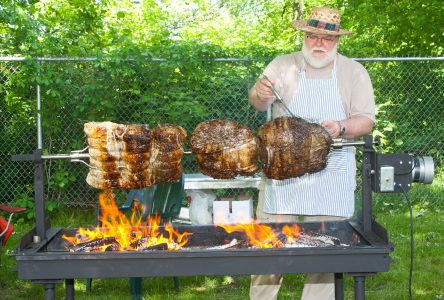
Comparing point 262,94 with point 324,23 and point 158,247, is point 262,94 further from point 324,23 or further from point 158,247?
point 158,247

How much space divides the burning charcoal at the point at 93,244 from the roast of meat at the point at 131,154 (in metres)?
0.27

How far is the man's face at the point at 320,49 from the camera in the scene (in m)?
4.09

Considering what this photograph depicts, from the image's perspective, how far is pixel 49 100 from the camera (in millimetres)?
7488

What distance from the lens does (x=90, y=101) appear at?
7.48 meters

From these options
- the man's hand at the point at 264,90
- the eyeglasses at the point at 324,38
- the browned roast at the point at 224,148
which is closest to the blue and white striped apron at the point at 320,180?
the eyeglasses at the point at 324,38

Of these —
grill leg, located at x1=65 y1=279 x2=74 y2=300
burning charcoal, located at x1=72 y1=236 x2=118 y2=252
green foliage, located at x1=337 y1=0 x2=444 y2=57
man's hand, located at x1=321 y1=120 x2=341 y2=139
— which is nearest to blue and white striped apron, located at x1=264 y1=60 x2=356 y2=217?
man's hand, located at x1=321 y1=120 x2=341 y2=139

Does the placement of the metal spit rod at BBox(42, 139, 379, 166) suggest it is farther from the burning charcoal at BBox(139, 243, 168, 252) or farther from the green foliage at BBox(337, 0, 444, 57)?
the green foliage at BBox(337, 0, 444, 57)

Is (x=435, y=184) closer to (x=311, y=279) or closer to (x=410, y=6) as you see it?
(x=410, y=6)

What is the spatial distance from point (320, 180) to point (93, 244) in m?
1.50

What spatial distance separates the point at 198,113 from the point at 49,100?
1.70 m

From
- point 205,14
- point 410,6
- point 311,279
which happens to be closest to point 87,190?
point 311,279

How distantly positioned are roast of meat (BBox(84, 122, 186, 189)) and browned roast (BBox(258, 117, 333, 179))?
1.46ft

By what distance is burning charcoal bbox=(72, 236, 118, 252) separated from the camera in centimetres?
324

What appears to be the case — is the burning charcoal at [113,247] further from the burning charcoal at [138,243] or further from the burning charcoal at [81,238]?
the burning charcoal at [81,238]
